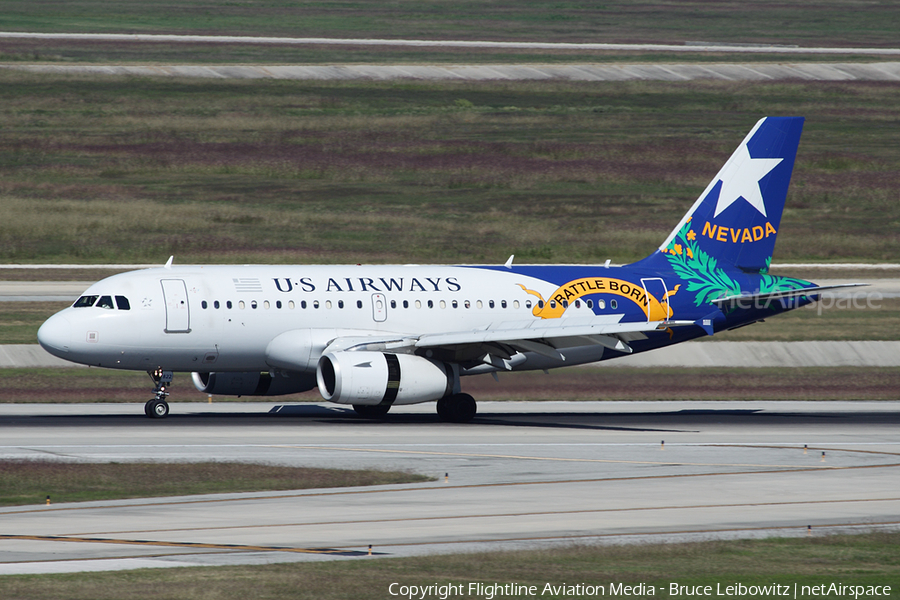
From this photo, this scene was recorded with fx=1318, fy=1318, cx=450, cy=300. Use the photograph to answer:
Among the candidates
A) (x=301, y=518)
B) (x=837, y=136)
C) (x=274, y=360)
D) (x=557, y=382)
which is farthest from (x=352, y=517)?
(x=837, y=136)

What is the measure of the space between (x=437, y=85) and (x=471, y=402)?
7802 cm

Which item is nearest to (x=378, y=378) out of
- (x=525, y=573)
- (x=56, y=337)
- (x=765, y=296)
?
(x=56, y=337)

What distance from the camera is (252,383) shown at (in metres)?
40.8

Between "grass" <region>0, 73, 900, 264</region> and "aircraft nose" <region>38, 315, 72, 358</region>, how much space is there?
39004 mm

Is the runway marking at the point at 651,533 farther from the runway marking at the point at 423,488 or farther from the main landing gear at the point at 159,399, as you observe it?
the main landing gear at the point at 159,399

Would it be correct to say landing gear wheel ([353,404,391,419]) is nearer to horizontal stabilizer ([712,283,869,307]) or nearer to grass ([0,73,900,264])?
horizontal stabilizer ([712,283,869,307])

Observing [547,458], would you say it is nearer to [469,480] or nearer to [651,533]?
[469,480]

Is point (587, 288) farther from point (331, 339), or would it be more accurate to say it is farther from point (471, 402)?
point (331, 339)

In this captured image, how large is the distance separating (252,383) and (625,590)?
24495mm

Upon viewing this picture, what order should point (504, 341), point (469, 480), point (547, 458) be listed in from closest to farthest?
point (469, 480) < point (547, 458) < point (504, 341)

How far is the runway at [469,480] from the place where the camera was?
828 inches

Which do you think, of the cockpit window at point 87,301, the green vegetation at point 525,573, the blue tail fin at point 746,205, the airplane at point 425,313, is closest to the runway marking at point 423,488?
the green vegetation at point 525,573

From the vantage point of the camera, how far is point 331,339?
39406 mm

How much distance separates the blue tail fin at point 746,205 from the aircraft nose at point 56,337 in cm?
1966
